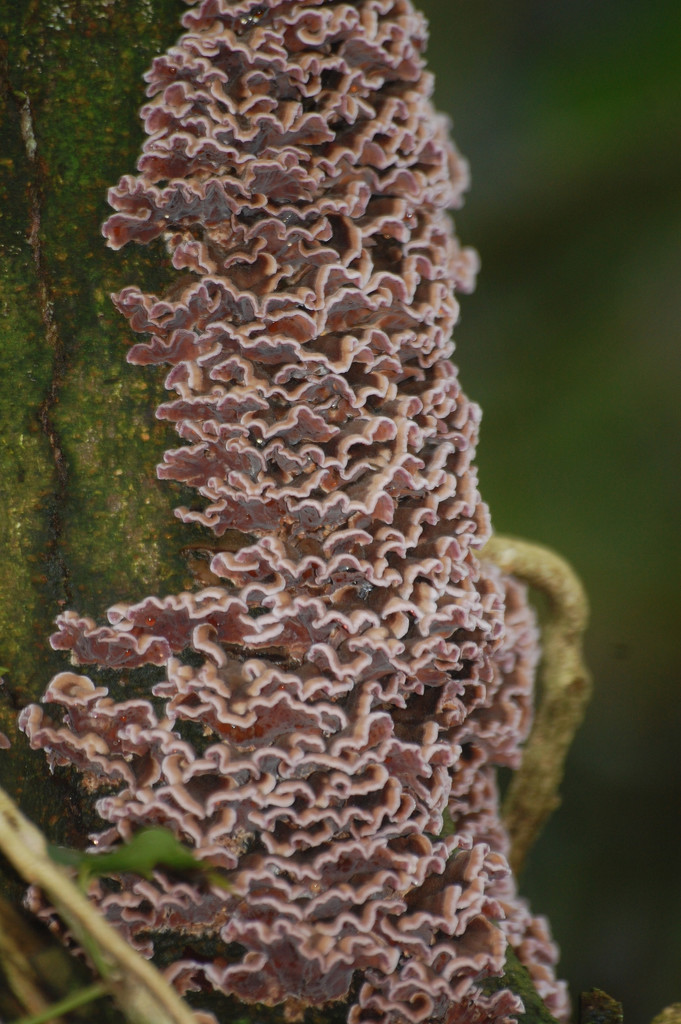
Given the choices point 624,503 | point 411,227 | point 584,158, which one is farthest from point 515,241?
point 411,227

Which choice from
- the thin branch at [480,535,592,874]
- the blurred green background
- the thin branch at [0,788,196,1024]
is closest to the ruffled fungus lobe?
the thin branch at [0,788,196,1024]

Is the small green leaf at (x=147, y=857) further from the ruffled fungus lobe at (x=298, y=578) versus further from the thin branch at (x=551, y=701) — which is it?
the thin branch at (x=551, y=701)

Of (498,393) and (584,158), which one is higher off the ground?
(584,158)

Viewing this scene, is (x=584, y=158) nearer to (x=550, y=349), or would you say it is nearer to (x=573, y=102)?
(x=573, y=102)

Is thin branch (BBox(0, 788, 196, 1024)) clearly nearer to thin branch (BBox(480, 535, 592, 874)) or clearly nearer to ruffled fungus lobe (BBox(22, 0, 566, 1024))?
ruffled fungus lobe (BBox(22, 0, 566, 1024))

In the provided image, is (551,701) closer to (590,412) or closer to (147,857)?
(147,857)

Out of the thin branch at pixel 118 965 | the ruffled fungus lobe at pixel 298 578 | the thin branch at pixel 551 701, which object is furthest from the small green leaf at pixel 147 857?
the thin branch at pixel 551 701
